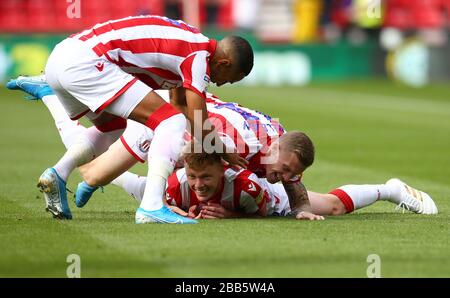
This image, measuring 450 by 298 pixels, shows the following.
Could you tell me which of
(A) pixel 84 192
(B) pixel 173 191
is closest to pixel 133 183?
(A) pixel 84 192

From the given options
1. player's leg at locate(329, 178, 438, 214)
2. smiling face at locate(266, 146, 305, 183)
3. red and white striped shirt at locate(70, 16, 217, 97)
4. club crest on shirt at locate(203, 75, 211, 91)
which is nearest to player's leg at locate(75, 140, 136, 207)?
red and white striped shirt at locate(70, 16, 217, 97)

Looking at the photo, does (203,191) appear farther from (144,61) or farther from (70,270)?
(70,270)

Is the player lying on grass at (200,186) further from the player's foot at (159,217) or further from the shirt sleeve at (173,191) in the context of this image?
the player's foot at (159,217)

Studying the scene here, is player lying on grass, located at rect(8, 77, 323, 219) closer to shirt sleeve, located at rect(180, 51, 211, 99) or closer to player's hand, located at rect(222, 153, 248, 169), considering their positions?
player's hand, located at rect(222, 153, 248, 169)

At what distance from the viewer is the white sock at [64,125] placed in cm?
902

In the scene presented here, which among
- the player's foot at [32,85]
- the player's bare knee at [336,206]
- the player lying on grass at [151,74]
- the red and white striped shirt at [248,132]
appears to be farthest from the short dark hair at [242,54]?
the player's foot at [32,85]

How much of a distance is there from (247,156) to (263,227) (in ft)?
2.29

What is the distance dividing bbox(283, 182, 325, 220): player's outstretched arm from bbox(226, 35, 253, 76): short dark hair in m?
0.96

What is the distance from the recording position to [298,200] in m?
8.48

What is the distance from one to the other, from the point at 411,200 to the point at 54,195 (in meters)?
2.89

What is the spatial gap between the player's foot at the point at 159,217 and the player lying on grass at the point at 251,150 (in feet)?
1.94

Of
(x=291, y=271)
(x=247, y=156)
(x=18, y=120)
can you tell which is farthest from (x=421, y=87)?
(x=291, y=271)

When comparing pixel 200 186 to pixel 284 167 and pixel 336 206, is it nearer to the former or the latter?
pixel 284 167

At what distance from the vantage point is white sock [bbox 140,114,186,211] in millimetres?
7742
